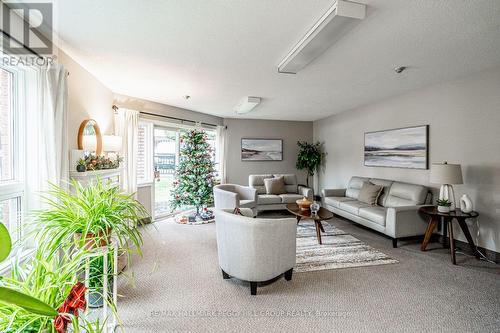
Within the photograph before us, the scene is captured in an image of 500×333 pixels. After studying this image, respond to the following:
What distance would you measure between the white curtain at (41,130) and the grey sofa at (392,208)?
4166mm

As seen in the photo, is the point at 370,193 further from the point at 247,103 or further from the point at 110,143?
the point at 110,143

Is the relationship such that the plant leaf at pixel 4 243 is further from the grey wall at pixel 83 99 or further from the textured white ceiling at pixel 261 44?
the grey wall at pixel 83 99

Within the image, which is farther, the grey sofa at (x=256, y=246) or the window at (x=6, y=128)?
the grey sofa at (x=256, y=246)

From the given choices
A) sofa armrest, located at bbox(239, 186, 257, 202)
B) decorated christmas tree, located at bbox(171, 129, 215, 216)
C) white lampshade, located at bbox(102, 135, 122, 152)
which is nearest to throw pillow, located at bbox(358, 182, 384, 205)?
sofa armrest, located at bbox(239, 186, 257, 202)

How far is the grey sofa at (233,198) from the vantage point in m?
4.91

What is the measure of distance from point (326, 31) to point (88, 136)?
303cm

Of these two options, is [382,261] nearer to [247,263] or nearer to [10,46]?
[247,263]

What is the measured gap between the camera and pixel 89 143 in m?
3.24

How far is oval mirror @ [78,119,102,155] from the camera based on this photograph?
3.19m

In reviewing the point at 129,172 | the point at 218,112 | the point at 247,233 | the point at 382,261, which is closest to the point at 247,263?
the point at 247,233

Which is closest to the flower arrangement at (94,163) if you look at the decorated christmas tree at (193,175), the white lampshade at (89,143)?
the white lampshade at (89,143)

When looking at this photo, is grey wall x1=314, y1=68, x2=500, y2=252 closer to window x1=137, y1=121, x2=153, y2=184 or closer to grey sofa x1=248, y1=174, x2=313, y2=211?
grey sofa x1=248, y1=174, x2=313, y2=211

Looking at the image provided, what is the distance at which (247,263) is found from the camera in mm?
2506

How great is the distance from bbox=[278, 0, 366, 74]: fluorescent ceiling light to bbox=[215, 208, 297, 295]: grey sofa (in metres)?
1.74
